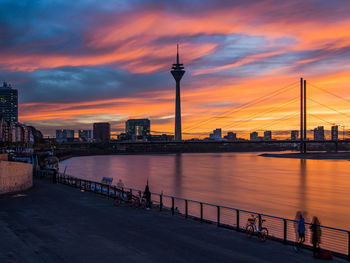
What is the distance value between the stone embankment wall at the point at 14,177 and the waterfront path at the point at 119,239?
6050mm

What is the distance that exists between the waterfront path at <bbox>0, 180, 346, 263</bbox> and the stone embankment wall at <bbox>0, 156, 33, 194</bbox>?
19.8 feet

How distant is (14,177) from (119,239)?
52.5 ft

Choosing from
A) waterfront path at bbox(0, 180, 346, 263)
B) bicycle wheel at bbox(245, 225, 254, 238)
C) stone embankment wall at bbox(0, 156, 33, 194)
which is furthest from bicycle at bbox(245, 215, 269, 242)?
stone embankment wall at bbox(0, 156, 33, 194)

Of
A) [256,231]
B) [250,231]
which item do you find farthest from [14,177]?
[256,231]

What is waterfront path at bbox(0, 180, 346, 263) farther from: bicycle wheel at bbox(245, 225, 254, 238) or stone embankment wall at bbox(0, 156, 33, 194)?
stone embankment wall at bbox(0, 156, 33, 194)

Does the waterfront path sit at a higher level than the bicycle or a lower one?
lower

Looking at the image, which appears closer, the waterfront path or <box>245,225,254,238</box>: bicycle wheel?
the waterfront path

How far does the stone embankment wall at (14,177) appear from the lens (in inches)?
945

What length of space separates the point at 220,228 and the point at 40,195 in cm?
1486

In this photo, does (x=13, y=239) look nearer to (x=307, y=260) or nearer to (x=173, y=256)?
(x=173, y=256)

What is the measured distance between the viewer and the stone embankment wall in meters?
24.0

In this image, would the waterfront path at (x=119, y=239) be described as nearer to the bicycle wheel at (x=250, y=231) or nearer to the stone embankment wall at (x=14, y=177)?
the bicycle wheel at (x=250, y=231)

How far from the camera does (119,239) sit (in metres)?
12.6

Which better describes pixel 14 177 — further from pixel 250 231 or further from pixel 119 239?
pixel 250 231
